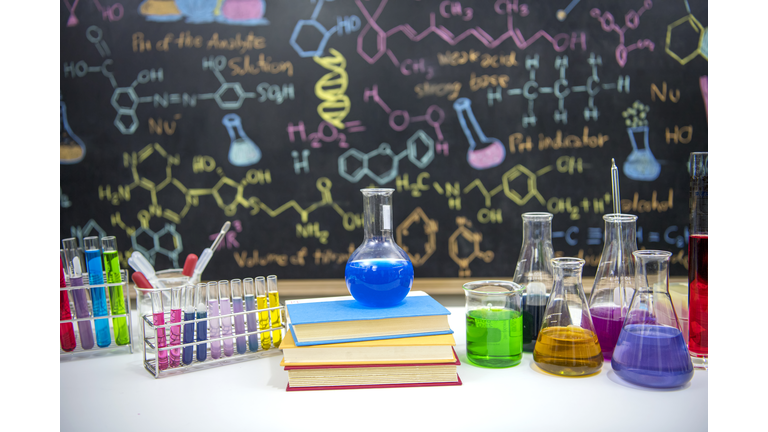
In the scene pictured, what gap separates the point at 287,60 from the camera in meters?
2.02

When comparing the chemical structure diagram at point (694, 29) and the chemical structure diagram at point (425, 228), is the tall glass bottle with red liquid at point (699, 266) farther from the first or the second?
the chemical structure diagram at point (694, 29)

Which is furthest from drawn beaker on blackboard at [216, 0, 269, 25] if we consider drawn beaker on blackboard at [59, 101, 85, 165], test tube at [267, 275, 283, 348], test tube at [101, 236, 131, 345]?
test tube at [267, 275, 283, 348]

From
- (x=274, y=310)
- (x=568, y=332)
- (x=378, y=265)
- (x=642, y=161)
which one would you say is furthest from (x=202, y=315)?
(x=642, y=161)

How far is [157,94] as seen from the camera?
2020 millimetres

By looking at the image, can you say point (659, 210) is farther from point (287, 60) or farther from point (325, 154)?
point (287, 60)

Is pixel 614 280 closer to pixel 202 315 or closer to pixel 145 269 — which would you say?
pixel 202 315

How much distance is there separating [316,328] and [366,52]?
4.91ft

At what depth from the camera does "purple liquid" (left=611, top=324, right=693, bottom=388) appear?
29.2 inches

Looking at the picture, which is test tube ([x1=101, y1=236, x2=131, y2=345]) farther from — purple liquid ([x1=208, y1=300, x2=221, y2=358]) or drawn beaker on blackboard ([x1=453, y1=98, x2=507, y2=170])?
drawn beaker on blackboard ([x1=453, y1=98, x2=507, y2=170])

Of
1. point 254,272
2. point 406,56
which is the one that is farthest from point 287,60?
point 254,272

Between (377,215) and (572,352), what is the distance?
1.34 feet

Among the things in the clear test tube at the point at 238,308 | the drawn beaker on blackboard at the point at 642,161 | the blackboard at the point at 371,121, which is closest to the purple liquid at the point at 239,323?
the clear test tube at the point at 238,308

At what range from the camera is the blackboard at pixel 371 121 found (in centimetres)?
200

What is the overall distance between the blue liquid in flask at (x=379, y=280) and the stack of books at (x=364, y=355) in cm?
6
